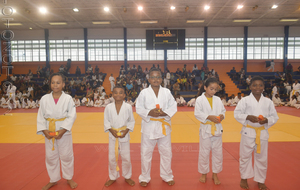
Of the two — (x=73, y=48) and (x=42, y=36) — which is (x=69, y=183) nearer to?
(x=73, y=48)

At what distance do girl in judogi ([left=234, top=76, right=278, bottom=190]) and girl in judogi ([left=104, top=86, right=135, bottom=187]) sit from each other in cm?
165

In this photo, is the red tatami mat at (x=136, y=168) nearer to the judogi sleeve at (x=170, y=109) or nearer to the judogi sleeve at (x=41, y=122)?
the judogi sleeve at (x=41, y=122)

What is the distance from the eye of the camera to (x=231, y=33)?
19156mm

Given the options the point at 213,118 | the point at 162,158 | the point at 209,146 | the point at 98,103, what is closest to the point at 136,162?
the point at 162,158

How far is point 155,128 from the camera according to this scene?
Result: 2.79 m

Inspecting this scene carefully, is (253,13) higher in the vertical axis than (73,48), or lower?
higher

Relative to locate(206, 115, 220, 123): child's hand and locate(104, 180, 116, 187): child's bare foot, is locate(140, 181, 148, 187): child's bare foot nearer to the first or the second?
locate(104, 180, 116, 187): child's bare foot

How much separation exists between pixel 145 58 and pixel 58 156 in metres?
18.1

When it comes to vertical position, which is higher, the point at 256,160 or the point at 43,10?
the point at 43,10

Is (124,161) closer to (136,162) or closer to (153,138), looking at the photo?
(153,138)

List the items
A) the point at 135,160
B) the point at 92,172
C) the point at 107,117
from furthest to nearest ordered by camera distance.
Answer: the point at 135,160, the point at 92,172, the point at 107,117

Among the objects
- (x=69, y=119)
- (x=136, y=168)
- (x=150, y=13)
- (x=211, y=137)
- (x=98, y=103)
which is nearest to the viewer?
(x=69, y=119)

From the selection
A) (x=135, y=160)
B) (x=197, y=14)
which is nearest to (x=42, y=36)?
(x=197, y=14)

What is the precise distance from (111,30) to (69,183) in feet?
61.7
